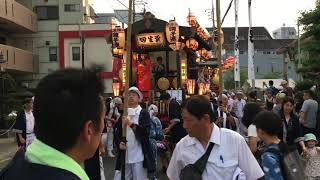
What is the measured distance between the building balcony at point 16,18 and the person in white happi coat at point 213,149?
92.5ft

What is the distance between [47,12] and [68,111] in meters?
41.5

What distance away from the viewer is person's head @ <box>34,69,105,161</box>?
1758mm

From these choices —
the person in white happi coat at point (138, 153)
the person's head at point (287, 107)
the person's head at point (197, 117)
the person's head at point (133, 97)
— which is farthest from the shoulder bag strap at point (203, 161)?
the person's head at point (133, 97)

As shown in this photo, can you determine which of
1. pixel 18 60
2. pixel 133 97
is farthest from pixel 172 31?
pixel 18 60

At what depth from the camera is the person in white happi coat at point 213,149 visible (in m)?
3.66

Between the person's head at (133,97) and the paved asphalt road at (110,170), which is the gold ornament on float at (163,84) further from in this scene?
the person's head at (133,97)

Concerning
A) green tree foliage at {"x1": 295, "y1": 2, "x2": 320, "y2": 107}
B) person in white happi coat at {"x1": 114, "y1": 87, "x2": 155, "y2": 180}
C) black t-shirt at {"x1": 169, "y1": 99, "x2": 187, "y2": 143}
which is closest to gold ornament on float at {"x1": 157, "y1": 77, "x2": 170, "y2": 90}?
green tree foliage at {"x1": 295, "y1": 2, "x2": 320, "y2": 107}

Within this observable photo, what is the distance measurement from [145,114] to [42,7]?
3573 centimetres

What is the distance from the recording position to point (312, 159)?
7.12 m

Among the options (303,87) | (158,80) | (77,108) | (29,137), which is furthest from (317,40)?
(77,108)

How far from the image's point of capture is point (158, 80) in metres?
18.7

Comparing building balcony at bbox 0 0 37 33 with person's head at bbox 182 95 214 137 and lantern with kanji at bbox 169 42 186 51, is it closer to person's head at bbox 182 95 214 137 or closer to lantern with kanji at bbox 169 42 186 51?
lantern with kanji at bbox 169 42 186 51

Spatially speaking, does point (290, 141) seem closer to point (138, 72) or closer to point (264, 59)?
point (138, 72)

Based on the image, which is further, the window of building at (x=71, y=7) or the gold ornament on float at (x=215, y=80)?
the window of building at (x=71, y=7)
